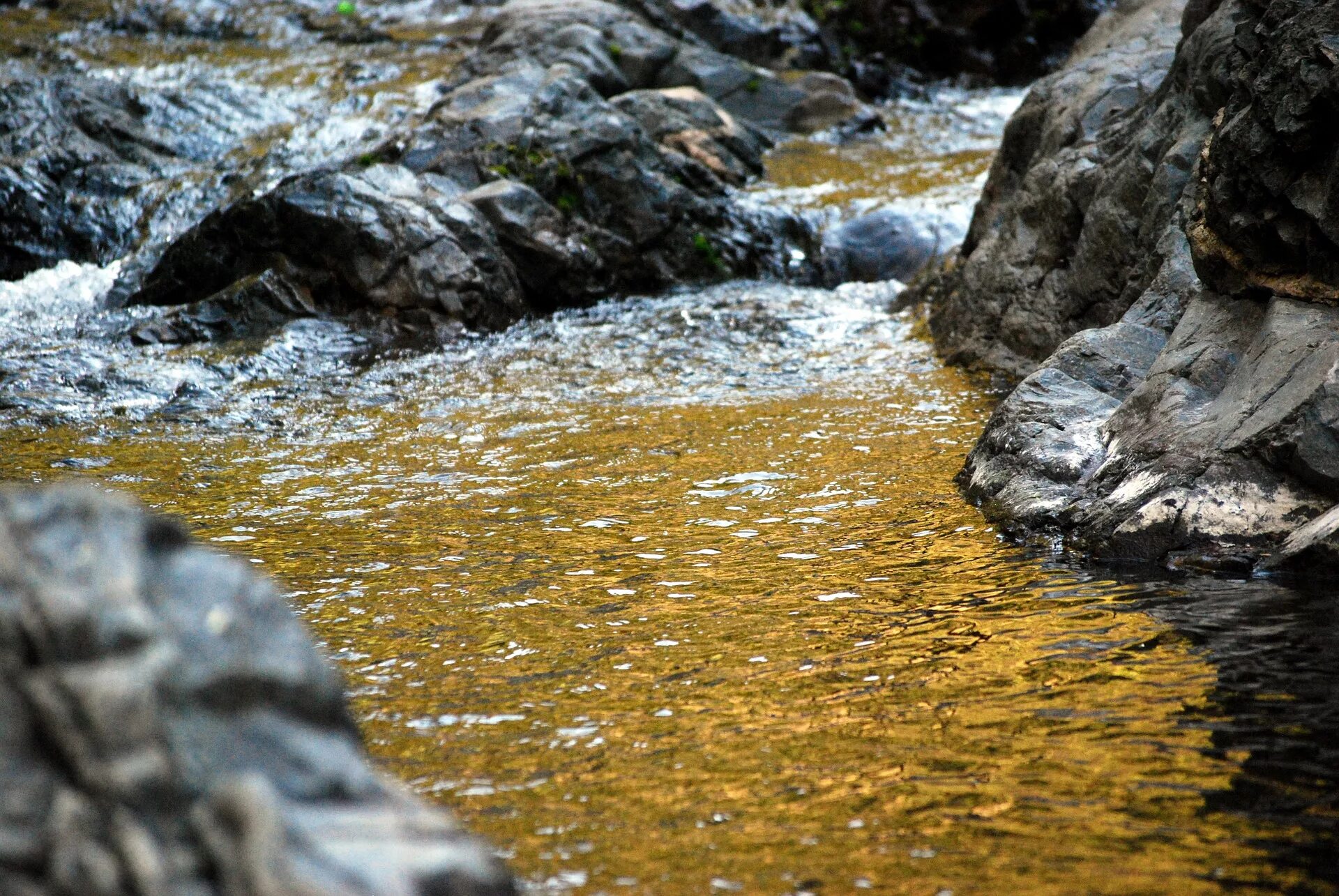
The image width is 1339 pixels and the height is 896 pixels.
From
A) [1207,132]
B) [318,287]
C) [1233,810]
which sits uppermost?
[1207,132]

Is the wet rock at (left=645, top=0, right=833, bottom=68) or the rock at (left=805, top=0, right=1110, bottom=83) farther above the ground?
the rock at (left=805, top=0, right=1110, bottom=83)

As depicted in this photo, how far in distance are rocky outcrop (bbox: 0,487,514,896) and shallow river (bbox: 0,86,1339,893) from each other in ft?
3.41

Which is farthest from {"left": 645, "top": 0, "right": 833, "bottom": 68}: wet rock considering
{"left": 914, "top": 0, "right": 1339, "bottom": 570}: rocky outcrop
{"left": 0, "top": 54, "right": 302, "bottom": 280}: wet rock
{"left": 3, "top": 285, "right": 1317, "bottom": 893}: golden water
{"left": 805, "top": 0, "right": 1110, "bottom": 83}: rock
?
{"left": 3, "top": 285, "right": 1317, "bottom": 893}: golden water

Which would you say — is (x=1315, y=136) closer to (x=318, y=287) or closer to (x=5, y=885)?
(x=5, y=885)

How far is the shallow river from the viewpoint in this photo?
9.93 feet

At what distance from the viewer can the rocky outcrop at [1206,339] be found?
484 cm

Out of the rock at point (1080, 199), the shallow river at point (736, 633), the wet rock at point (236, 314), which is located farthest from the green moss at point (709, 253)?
the wet rock at point (236, 314)

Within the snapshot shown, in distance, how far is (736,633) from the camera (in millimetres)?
4527

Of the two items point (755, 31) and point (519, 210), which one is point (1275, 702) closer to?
point (519, 210)

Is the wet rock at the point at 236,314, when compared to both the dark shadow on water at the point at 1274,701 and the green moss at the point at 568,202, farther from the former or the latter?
the dark shadow on water at the point at 1274,701

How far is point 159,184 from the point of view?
1352 cm

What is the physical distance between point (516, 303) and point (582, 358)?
1889 mm

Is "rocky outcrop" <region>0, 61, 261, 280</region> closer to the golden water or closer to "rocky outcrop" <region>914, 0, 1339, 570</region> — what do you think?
the golden water

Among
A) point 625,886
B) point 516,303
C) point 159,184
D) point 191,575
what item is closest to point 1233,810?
point 625,886
